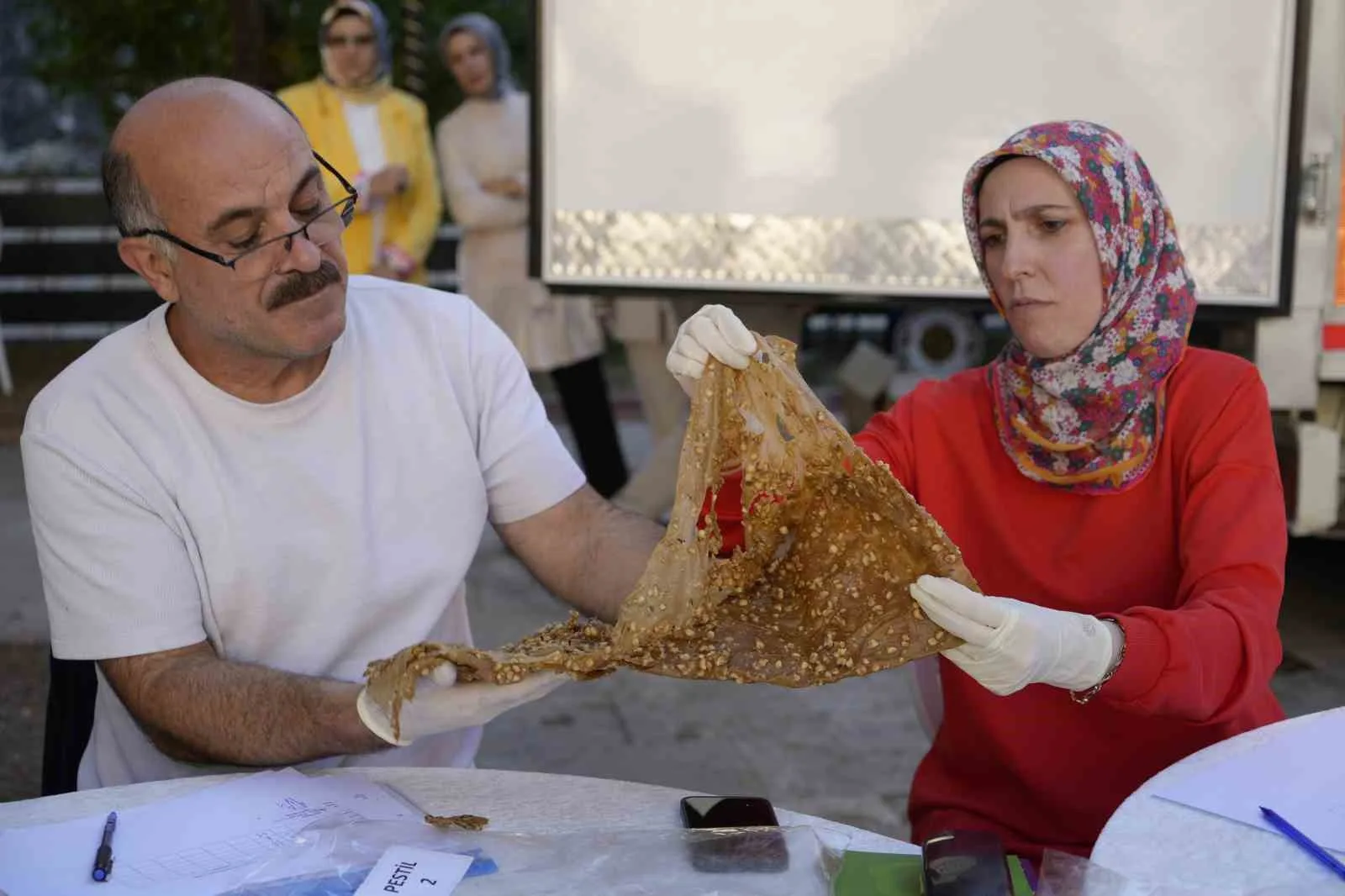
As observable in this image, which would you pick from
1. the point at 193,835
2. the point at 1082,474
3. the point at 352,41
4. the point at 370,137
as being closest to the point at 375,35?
the point at 352,41

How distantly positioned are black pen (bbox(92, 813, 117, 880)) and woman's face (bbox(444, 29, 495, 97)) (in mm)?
4481

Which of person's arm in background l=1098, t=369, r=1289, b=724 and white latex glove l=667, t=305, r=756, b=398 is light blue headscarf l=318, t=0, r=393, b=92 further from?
person's arm in background l=1098, t=369, r=1289, b=724

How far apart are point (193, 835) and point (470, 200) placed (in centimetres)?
426

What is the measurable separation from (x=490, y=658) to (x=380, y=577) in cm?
55

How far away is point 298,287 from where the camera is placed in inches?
75.9

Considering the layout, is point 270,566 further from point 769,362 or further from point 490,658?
point 769,362

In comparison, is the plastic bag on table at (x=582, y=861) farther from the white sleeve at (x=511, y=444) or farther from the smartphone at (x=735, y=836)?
the white sleeve at (x=511, y=444)

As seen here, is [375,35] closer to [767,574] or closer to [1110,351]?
[1110,351]

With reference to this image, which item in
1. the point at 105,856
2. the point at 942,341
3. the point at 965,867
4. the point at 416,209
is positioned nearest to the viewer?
the point at 965,867

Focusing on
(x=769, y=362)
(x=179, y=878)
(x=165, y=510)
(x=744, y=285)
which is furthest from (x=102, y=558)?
(x=744, y=285)

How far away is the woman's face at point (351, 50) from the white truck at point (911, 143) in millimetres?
1538

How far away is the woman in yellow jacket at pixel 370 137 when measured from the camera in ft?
16.8

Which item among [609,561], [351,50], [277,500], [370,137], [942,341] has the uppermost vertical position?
[351,50]

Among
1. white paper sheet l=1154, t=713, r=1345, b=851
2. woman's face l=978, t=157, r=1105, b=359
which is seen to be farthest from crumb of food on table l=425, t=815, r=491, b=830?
woman's face l=978, t=157, r=1105, b=359
